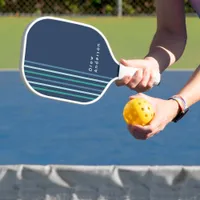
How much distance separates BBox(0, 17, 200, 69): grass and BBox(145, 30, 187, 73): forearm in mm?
4720

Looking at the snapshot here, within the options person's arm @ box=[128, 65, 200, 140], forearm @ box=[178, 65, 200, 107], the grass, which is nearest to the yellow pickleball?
person's arm @ box=[128, 65, 200, 140]

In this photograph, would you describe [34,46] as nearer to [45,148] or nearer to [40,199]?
[40,199]

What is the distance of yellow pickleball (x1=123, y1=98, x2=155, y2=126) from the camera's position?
5.36 ft

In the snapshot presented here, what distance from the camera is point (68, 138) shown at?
467 cm

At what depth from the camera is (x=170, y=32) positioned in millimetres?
1942

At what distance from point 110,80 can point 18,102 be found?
373 cm

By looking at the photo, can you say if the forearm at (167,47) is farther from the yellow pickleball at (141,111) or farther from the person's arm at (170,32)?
the yellow pickleball at (141,111)

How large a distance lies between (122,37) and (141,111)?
266 inches

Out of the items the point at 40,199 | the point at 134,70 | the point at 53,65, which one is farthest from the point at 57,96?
the point at 40,199

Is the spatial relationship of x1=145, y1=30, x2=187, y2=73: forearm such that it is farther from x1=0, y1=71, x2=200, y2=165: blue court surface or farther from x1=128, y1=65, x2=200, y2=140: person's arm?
x1=0, y1=71, x2=200, y2=165: blue court surface

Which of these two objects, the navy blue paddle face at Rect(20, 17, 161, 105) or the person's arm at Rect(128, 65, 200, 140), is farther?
the navy blue paddle face at Rect(20, 17, 161, 105)

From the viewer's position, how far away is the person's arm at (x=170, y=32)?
1.90 m

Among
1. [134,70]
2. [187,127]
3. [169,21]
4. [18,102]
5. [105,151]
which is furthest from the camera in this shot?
[18,102]

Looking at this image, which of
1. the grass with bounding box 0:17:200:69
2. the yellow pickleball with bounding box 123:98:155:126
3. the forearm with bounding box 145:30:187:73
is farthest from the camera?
the grass with bounding box 0:17:200:69
